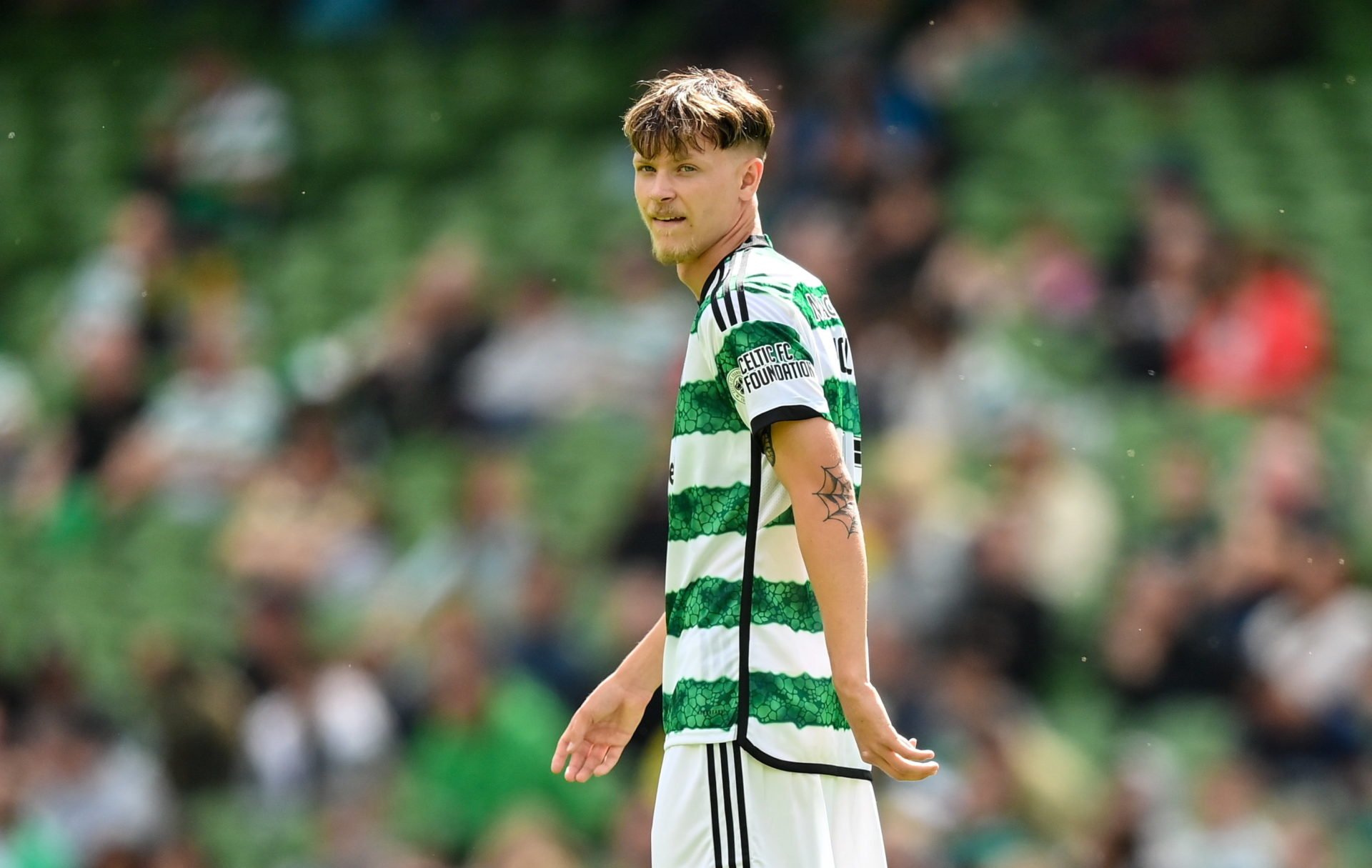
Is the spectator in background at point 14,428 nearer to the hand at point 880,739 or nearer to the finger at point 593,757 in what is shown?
the finger at point 593,757

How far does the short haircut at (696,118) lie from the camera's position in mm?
3729

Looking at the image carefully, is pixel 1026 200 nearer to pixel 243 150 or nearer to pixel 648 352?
pixel 648 352

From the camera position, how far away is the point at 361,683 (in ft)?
32.3

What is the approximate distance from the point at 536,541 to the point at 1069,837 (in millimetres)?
3342

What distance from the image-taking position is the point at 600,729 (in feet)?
13.7

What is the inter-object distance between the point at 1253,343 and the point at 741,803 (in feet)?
24.5

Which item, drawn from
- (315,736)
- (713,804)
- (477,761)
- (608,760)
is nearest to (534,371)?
(315,736)

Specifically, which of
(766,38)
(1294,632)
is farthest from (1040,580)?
(766,38)

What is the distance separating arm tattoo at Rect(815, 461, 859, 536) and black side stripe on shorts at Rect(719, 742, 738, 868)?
45 centimetres

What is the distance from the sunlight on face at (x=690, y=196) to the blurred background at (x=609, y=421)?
476 centimetres

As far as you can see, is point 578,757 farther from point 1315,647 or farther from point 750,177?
point 1315,647

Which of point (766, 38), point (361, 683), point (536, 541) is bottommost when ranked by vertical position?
point (361, 683)

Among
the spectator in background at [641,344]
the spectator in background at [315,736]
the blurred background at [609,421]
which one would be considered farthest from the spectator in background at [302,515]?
the spectator in background at [641,344]

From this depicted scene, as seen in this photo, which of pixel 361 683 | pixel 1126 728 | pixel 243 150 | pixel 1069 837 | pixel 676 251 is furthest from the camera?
pixel 243 150
